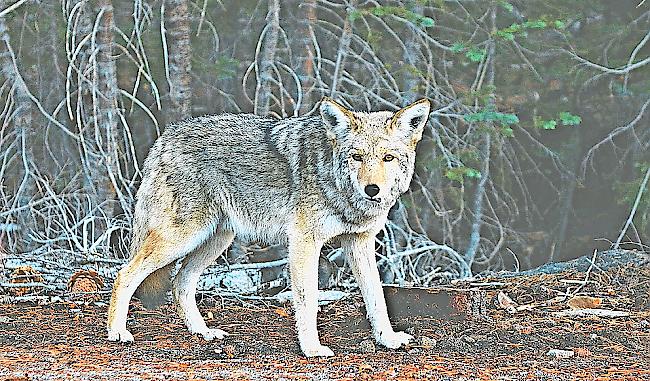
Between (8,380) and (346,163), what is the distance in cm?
216

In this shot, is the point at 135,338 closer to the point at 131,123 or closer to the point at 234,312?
the point at 234,312

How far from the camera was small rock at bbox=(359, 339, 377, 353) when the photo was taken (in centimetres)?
571

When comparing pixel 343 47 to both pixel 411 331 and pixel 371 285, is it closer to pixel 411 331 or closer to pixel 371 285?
pixel 411 331

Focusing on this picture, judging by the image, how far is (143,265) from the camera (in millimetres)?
5898

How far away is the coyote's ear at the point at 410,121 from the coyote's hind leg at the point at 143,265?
4.84 feet

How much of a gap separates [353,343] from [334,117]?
1531 mm

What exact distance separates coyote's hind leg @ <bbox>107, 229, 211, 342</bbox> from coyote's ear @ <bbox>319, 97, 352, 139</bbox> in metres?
1.13

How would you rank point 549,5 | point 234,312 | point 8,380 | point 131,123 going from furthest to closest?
point 131,123 < point 549,5 < point 234,312 < point 8,380

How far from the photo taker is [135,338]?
617 centimetres

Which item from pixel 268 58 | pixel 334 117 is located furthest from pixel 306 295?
pixel 268 58

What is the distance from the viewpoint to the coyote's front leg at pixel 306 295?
546 cm

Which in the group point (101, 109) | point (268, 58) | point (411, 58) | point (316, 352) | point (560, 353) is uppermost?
point (268, 58)

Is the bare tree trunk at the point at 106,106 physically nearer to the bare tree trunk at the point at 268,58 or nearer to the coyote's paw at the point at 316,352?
the bare tree trunk at the point at 268,58

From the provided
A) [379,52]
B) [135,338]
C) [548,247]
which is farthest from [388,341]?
[548,247]
